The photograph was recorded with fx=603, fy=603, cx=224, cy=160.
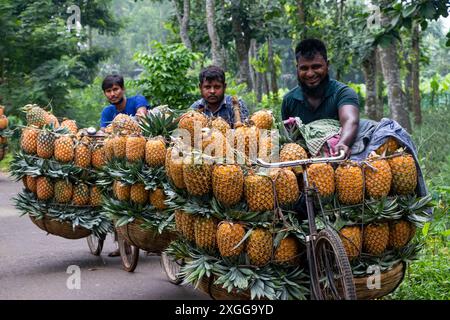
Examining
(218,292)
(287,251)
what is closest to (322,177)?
(287,251)

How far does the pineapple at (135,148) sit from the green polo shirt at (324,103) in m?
1.33

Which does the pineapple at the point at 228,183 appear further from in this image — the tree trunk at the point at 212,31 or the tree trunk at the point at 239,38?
the tree trunk at the point at 239,38

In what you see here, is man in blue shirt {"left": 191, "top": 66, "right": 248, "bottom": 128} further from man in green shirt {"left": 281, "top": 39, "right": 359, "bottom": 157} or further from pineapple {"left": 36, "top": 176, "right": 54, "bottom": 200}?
pineapple {"left": 36, "top": 176, "right": 54, "bottom": 200}

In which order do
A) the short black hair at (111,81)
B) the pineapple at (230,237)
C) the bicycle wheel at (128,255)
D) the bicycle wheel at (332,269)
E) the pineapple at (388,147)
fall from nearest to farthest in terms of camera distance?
the bicycle wheel at (332,269) → the pineapple at (230,237) → the pineapple at (388,147) → the bicycle wheel at (128,255) → the short black hair at (111,81)

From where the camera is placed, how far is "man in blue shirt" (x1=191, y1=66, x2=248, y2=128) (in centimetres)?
609

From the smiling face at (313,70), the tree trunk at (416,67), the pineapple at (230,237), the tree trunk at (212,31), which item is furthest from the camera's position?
the tree trunk at (416,67)

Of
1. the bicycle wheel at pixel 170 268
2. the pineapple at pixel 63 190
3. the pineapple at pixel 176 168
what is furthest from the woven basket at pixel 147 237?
the pineapple at pixel 63 190

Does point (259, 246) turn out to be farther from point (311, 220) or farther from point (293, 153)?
point (293, 153)

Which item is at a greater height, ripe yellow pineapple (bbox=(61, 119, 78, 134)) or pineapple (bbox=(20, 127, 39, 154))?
ripe yellow pineapple (bbox=(61, 119, 78, 134))

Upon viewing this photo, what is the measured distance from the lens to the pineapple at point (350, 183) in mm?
3986

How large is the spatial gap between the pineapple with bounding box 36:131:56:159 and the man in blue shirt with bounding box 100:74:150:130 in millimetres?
767

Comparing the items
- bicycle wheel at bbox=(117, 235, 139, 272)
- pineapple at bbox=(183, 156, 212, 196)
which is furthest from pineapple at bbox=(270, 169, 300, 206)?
bicycle wheel at bbox=(117, 235, 139, 272)
